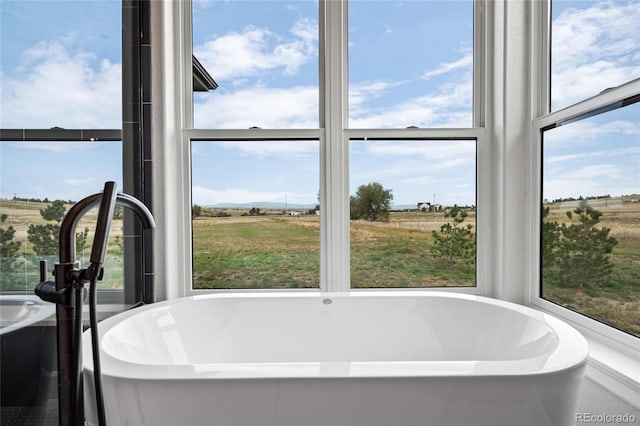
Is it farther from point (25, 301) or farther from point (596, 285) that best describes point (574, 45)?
point (25, 301)

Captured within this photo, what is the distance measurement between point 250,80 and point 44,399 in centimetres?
Result: 174

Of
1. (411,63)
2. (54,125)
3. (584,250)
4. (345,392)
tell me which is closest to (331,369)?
(345,392)

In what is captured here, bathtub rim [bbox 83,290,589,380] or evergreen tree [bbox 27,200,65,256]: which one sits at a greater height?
evergreen tree [bbox 27,200,65,256]

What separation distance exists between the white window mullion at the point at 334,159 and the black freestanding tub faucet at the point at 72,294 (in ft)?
4.70

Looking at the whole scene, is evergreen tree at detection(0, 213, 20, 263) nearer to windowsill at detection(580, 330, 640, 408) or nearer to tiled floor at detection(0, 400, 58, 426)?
tiled floor at detection(0, 400, 58, 426)

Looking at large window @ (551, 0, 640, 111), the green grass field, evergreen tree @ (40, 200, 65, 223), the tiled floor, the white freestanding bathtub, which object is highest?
large window @ (551, 0, 640, 111)

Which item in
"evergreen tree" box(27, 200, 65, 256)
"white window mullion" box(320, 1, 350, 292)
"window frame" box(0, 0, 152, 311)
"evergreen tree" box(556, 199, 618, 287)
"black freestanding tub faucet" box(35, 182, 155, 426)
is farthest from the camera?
"white window mullion" box(320, 1, 350, 292)

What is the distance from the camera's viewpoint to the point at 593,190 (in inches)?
65.2

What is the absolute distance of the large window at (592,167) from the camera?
1487 mm

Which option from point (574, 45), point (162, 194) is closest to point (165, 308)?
point (162, 194)

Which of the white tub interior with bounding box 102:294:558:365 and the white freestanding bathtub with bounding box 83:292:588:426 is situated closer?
the white freestanding bathtub with bounding box 83:292:588:426

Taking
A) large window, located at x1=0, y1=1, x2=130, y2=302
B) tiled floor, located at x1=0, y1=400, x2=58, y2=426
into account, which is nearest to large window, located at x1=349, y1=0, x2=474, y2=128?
large window, located at x1=0, y1=1, x2=130, y2=302

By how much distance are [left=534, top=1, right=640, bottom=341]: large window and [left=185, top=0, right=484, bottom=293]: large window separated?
43 centimetres

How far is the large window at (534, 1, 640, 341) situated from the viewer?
1.49 metres
